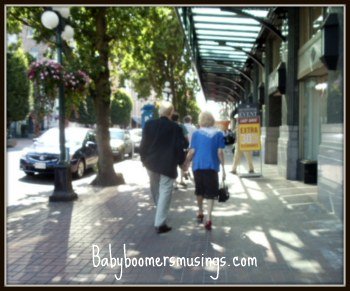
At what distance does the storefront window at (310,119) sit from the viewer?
12148 mm

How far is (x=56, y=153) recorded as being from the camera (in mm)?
13977

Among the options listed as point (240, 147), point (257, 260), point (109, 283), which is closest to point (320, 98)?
point (240, 147)

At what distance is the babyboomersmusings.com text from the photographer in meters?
5.23

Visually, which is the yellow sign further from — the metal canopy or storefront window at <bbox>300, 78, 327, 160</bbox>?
the metal canopy

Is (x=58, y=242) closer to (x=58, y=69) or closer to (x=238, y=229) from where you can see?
(x=238, y=229)

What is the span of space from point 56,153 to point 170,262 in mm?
9285

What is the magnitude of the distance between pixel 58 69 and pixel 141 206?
2920mm

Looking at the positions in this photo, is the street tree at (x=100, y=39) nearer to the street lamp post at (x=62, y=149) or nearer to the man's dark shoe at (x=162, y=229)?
the street lamp post at (x=62, y=149)

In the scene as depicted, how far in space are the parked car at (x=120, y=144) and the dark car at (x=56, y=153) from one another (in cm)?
455

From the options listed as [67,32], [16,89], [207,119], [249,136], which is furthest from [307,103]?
[16,89]

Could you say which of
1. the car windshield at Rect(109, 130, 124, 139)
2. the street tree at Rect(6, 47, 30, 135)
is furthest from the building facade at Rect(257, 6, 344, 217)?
the street tree at Rect(6, 47, 30, 135)

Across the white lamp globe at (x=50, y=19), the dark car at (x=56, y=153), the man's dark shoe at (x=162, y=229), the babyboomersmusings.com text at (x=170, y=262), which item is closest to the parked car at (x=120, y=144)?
the dark car at (x=56, y=153)

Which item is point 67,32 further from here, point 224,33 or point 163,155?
point 224,33

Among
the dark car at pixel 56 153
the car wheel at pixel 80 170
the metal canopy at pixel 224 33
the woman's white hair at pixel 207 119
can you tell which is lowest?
the car wheel at pixel 80 170
